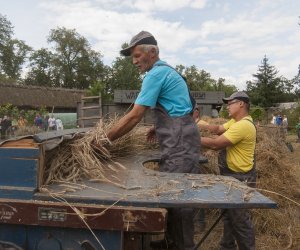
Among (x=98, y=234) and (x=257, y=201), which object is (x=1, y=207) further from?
(x=257, y=201)

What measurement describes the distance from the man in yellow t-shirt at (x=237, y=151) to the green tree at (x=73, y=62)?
61416mm

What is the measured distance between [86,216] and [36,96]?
46810mm

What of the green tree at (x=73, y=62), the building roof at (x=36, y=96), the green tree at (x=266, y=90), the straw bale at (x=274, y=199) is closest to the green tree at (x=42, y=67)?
the green tree at (x=73, y=62)

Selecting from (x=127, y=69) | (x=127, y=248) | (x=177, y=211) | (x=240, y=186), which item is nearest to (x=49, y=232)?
(x=127, y=248)

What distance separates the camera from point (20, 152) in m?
2.48

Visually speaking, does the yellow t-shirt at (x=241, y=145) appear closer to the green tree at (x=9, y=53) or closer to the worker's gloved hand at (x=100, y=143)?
the worker's gloved hand at (x=100, y=143)

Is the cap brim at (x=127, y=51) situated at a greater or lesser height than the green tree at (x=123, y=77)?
lesser

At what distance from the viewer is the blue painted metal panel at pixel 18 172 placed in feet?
8.03

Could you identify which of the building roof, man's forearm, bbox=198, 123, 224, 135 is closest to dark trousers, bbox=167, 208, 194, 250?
man's forearm, bbox=198, 123, 224, 135

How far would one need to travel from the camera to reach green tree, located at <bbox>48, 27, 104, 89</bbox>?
65375mm

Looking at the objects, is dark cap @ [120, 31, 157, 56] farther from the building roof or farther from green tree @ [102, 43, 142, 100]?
green tree @ [102, 43, 142, 100]

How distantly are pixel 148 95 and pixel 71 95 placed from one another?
4807cm

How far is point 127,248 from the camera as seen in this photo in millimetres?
2422

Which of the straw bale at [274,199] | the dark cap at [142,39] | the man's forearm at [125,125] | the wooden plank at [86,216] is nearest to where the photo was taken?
the wooden plank at [86,216]
